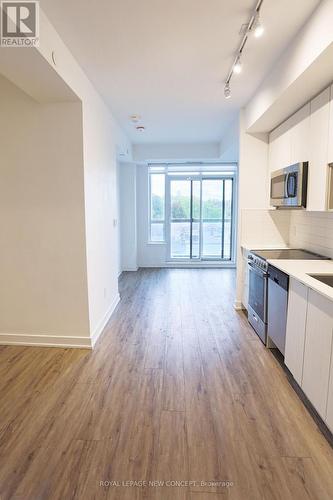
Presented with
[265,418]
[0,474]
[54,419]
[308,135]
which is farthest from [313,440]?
[308,135]

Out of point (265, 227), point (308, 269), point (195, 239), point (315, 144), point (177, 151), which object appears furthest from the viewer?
point (195, 239)

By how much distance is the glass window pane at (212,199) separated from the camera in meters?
7.23

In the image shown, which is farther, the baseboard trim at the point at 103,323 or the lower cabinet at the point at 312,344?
the baseboard trim at the point at 103,323

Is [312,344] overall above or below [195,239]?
below

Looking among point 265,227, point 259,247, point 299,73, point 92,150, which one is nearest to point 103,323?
point 92,150

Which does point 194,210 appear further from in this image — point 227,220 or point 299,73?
point 299,73

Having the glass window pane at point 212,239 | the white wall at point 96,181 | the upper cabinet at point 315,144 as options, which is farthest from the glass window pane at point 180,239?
the upper cabinet at point 315,144

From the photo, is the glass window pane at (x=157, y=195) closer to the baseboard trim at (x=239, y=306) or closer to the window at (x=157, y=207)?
the window at (x=157, y=207)

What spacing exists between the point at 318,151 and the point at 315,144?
95 millimetres

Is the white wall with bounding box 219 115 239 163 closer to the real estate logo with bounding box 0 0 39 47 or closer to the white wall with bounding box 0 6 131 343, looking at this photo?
the white wall with bounding box 0 6 131 343

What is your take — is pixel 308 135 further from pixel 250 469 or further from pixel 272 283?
pixel 250 469

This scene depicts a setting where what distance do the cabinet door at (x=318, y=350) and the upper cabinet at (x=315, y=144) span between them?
95cm

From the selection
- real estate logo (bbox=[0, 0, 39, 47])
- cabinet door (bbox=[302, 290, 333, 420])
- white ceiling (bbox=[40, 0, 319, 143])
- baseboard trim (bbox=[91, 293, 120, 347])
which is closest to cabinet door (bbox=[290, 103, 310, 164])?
white ceiling (bbox=[40, 0, 319, 143])

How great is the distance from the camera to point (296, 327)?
2287 millimetres
